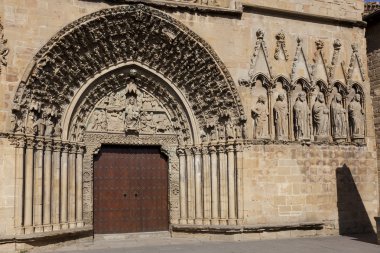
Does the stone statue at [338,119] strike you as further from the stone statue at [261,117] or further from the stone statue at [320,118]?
the stone statue at [261,117]

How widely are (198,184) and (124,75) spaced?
311 cm

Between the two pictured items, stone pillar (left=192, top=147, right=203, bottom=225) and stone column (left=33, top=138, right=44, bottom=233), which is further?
stone pillar (left=192, top=147, right=203, bottom=225)

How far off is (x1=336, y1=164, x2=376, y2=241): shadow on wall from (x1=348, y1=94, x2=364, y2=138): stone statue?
2.87 ft

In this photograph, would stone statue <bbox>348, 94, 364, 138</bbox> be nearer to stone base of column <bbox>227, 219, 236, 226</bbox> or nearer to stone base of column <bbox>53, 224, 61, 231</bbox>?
stone base of column <bbox>227, 219, 236, 226</bbox>

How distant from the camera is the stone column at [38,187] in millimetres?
9531

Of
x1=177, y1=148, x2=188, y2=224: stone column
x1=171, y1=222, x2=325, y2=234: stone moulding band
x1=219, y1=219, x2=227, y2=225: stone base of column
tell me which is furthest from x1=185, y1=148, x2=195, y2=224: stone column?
x1=219, y1=219, x2=227, y2=225: stone base of column

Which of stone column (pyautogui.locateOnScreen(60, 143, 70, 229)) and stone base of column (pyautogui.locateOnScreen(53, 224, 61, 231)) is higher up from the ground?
A: stone column (pyautogui.locateOnScreen(60, 143, 70, 229))

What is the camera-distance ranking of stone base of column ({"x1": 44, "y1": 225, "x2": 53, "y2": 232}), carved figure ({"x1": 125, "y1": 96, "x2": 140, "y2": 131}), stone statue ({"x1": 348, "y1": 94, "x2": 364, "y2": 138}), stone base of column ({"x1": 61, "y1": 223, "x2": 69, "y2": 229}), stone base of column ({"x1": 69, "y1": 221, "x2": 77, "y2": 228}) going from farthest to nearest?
stone statue ({"x1": 348, "y1": 94, "x2": 364, "y2": 138})
carved figure ({"x1": 125, "y1": 96, "x2": 140, "y2": 131})
stone base of column ({"x1": 69, "y1": 221, "x2": 77, "y2": 228})
stone base of column ({"x1": 61, "y1": 223, "x2": 69, "y2": 229})
stone base of column ({"x1": 44, "y1": 225, "x2": 53, "y2": 232})

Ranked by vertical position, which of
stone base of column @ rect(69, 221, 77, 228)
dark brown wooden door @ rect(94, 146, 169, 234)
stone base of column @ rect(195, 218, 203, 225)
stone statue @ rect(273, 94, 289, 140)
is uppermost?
stone statue @ rect(273, 94, 289, 140)

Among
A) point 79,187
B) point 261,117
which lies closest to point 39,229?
point 79,187

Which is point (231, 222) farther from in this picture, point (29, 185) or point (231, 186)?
point (29, 185)

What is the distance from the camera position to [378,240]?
9.91 m

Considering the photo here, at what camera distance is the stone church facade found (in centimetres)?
1013

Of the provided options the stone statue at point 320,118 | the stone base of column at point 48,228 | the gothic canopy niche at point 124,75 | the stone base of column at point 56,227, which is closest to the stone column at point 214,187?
the gothic canopy niche at point 124,75
